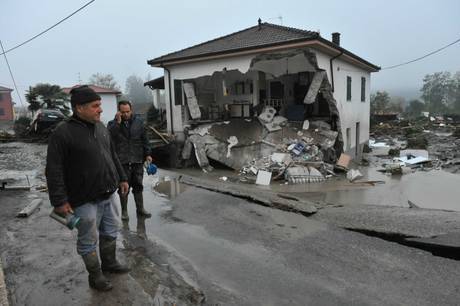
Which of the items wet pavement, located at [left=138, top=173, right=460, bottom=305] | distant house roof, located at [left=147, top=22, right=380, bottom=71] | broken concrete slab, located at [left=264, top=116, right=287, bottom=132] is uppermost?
distant house roof, located at [left=147, top=22, right=380, bottom=71]

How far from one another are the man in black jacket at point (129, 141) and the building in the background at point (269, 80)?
8.24 meters

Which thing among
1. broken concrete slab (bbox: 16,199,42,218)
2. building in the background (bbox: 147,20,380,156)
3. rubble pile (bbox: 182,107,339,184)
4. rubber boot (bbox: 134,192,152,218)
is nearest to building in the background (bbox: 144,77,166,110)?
building in the background (bbox: 147,20,380,156)

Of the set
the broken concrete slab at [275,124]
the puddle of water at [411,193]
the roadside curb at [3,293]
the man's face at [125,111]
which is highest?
the man's face at [125,111]

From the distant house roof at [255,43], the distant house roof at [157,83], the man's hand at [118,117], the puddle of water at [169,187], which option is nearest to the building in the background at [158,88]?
the distant house roof at [157,83]

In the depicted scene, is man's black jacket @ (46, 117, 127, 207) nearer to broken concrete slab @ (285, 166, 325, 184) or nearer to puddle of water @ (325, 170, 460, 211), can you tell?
puddle of water @ (325, 170, 460, 211)

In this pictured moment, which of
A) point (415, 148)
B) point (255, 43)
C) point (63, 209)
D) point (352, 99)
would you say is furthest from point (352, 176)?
point (63, 209)

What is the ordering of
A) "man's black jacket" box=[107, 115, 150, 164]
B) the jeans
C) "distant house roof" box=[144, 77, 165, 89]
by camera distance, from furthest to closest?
"distant house roof" box=[144, 77, 165, 89] → "man's black jacket" box=[107, 115, 150, 164] → the jeans

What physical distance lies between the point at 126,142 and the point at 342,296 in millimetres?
3654

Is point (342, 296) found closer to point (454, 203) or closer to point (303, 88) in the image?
point (454, 203)

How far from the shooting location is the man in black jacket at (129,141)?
530 centimetres

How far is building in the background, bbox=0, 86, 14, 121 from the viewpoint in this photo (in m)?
52.4

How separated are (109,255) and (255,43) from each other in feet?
37.4

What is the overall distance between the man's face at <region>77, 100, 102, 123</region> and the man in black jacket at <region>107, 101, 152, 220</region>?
2.11 metres

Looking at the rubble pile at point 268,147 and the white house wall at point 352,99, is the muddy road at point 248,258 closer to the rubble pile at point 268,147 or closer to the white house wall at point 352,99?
the rubble pile at point 268,147
